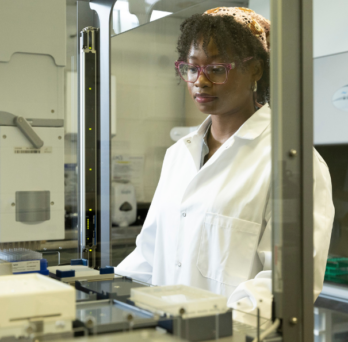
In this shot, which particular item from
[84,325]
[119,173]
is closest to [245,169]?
[119,173]

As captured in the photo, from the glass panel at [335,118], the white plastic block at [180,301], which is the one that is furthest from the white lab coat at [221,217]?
the glass panel at [335,118]

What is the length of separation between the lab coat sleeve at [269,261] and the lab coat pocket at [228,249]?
0.11ft

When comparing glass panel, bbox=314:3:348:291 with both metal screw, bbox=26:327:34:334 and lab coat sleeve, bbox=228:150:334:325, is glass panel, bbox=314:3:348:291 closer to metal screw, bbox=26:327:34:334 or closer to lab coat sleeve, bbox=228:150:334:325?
lab coat sleeve, bbox=228:150:334:325

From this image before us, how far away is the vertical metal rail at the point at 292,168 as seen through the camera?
2.91ft

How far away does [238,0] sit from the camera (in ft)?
4.81

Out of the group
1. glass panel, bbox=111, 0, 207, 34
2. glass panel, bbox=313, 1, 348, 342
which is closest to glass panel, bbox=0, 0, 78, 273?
glass panel, bbox=111, 0, 207, 34

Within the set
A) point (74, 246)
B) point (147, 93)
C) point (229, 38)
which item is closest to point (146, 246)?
point (74, 246)

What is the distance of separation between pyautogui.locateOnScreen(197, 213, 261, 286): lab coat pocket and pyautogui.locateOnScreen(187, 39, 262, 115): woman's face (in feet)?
1.04

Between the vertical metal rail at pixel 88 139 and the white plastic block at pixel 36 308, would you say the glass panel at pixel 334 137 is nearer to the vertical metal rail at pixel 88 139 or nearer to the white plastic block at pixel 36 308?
the vertical metal rail at pixel 88 139

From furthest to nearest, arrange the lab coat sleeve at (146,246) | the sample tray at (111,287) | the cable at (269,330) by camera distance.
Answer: the lab coat sleeve at (146,246)
the sample tray at (111,287)
the cable at (269,330)

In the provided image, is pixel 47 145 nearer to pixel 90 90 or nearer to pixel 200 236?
pixel 90 90

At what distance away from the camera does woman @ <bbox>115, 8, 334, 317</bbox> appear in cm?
121

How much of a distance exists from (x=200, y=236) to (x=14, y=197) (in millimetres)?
506

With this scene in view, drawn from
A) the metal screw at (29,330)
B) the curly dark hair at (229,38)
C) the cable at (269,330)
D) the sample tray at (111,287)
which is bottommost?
the cable at (269,330)
